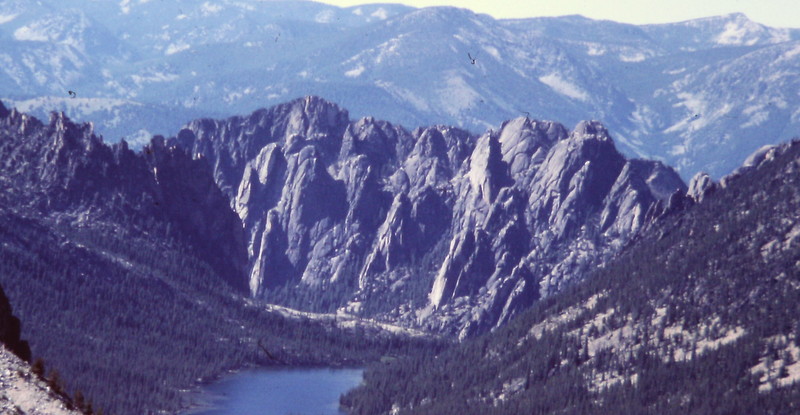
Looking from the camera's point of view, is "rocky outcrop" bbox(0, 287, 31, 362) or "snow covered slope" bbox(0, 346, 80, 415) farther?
"rocky outcrop" bbox(0, 287, 31, 362)

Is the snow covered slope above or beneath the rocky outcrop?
above

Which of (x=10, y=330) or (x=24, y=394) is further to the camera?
(x=10, y=330)

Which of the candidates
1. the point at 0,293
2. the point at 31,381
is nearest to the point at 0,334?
the point at 0,293

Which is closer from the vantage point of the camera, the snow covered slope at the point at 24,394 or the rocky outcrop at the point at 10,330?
the snow covered slope at the point at 24,394

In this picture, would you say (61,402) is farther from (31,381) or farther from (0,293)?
(0,293)

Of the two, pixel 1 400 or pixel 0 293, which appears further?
pixel 0 293

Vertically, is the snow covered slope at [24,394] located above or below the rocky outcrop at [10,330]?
above

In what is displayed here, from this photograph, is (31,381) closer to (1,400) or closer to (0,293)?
(1,400)

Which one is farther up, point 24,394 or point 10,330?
point 24,394
